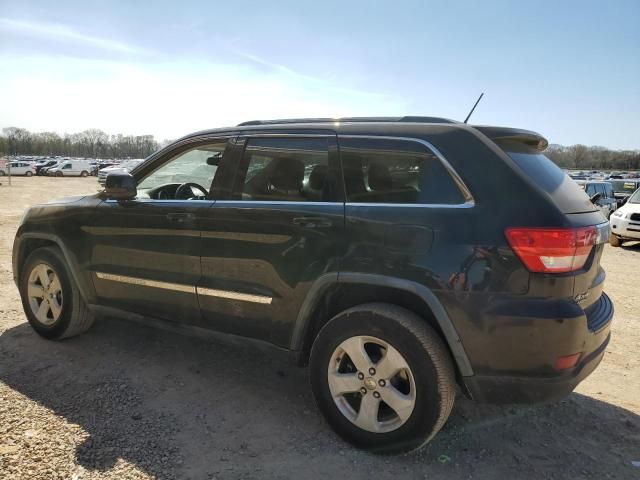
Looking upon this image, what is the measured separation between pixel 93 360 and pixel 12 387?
592 millimetres

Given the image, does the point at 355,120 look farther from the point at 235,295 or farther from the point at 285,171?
the point at 235,295

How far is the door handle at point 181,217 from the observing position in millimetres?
3317

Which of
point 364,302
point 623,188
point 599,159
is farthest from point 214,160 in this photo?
point 599,159

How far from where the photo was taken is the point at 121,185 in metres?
3.51

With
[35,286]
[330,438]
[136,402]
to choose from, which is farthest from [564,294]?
[35,286]

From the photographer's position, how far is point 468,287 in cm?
241

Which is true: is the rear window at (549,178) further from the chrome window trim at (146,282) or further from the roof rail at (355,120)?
the chrome window trim at (146,282)

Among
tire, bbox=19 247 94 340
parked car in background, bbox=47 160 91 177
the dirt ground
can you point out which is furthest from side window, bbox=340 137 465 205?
parked car in background, bbox=47 160 91 177

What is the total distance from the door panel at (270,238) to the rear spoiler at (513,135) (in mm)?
886

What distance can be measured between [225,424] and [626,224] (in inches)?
462

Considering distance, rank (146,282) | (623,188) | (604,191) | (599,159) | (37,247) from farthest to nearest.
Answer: (599,159), (623,188), (604,191), (37,247), (146,282)

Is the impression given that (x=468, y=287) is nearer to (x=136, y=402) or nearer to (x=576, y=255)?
(x=576, y=255)

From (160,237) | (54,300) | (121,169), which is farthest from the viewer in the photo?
(54,300)

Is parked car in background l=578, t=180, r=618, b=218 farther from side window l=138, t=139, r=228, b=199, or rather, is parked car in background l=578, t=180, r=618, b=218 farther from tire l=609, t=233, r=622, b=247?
side window l=138, t=139, r=228, b=199
